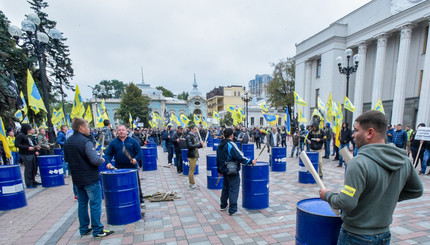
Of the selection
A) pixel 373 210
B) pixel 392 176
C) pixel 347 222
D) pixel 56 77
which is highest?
pixel 56 77

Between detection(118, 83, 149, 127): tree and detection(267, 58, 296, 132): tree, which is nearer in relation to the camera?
detection(267, 58, 296, 132): tree

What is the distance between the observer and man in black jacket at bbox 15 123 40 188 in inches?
257

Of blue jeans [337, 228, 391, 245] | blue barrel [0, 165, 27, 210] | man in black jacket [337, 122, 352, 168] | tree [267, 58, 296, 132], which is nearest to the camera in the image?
blue jeans [337, 228, 391, 245]

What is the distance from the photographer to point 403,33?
18734mm

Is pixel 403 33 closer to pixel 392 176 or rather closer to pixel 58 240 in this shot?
pixel 392 176

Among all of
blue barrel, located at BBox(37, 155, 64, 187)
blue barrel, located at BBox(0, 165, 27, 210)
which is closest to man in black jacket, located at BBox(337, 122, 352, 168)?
blue barrel, located at BBox(37, 155, 64, 187)

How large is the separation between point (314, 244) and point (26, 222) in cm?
554

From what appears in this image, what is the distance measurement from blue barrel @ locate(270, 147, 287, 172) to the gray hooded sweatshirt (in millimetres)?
7226

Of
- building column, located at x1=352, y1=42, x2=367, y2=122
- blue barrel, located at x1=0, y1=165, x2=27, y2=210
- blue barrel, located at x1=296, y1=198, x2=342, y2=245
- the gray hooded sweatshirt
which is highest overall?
building column, located at x1=352, y1=42, x2=367, y2=122

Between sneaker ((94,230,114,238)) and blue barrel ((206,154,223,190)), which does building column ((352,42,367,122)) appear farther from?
sneaker ((94,230,114,238))

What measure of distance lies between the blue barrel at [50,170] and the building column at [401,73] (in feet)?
80.0

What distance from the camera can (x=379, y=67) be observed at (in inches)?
836

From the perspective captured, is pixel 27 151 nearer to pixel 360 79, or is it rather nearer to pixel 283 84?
pixel 360 79

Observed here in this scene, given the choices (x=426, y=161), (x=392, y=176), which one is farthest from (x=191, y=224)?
(x=426, y=161)
